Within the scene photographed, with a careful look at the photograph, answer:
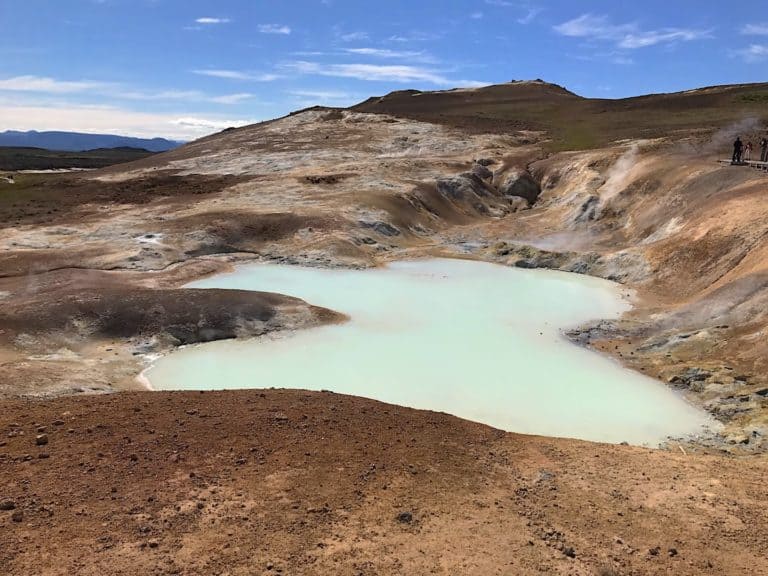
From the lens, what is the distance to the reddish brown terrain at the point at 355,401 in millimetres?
8953

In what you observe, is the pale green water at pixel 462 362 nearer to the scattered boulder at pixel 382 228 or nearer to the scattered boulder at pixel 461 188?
the scattered boulder at pixel 382 228

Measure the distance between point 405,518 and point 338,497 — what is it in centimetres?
123

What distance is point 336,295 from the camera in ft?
94.4

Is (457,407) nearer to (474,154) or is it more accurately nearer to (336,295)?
(336,295)

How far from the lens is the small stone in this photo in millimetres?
9602

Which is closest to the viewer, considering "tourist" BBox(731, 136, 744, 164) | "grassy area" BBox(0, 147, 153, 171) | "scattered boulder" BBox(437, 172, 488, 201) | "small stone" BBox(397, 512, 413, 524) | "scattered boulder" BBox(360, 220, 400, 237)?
"small stone" BBox(397, 512, 413, 524)

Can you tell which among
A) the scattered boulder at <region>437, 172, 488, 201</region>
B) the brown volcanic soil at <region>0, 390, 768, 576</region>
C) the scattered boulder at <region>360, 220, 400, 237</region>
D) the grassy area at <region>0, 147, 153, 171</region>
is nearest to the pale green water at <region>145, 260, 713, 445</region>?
the brown volcanic soil at <region>0, 390, 768, 576</region>

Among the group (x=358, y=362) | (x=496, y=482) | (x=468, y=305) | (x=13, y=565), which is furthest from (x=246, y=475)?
(x=468, y=305)

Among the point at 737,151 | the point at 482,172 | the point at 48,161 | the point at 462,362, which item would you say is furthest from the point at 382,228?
the point at 48,161

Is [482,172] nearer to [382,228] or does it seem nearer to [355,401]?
[382,228]

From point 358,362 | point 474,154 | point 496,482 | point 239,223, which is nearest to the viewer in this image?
Result: point 496,482

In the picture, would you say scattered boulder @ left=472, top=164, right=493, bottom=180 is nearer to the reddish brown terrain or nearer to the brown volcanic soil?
the reddish brown terrain

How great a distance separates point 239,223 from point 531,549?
1328 inches

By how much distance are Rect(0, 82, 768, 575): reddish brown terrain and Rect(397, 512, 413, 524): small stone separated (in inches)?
3.0
